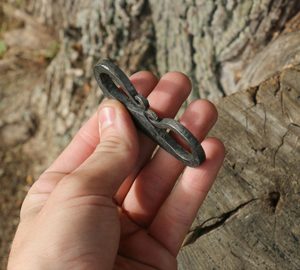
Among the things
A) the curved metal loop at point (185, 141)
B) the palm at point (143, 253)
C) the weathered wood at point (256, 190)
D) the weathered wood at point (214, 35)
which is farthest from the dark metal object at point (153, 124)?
the weathered wood at point (214, 35)

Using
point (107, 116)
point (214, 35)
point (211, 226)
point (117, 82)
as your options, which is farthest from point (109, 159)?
point (214, 35)

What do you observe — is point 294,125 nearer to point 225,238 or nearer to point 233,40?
point 225,238

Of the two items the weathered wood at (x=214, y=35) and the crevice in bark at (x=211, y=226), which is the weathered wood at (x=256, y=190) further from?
the weathered wood at (x=214, y=35)

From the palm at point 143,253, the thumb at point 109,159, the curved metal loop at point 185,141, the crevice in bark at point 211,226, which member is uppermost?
the curved metal loop at point 185,141

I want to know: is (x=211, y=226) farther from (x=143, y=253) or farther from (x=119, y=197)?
(x=119, y=197)

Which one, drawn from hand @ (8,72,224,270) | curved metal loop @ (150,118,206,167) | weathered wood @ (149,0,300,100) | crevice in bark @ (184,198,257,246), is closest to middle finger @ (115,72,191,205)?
hand @ (8,72,224,270)

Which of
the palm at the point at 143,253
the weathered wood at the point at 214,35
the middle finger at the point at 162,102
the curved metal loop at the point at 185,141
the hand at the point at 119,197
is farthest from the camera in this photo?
the weathered wood at the point at 214,35

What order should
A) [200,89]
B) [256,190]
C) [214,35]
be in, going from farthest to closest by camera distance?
[200,89] → [214,35] → [256,190]
